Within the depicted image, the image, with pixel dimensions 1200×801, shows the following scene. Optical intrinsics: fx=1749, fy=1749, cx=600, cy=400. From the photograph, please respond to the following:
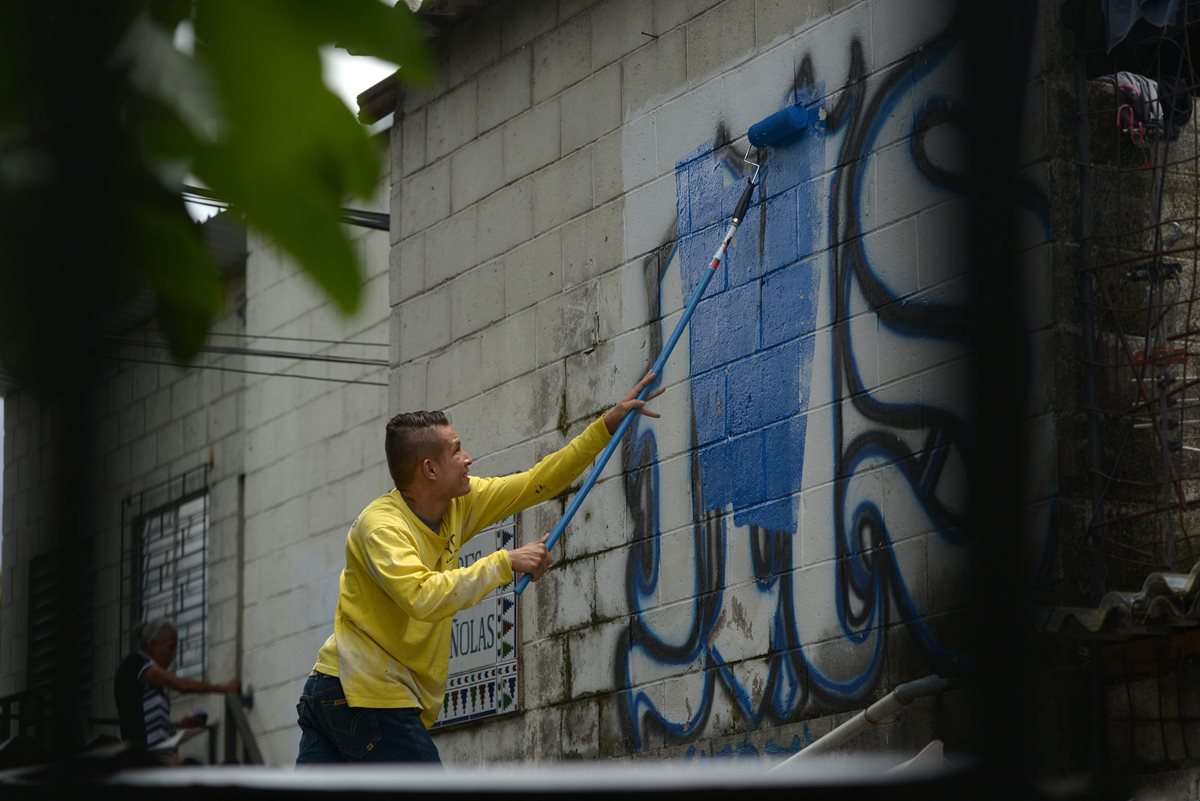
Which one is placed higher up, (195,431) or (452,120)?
(452,120)

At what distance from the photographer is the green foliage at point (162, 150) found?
4.71 feet

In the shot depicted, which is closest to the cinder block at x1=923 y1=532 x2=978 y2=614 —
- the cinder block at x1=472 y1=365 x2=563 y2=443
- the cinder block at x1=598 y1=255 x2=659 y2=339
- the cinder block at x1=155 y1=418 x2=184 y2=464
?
the cinder block at x1=598 y1=255 x2=659 y2=339

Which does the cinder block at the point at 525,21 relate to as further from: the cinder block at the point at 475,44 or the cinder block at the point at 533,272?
the cinder block at the point at 533,272

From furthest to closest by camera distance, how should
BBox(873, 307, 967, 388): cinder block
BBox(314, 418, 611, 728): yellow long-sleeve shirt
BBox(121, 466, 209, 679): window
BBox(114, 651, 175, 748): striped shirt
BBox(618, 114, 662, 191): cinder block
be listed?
1. BBox(121, 466, 209, 679): window
2. BBox(114, 651, 175, 748): striped shirt
3. BBox(618, 114, 662, 191): cinder block
4. BBox(873, 307, 967, 388): cinder block
5. BBox(314, 418, 611, 728): yellow long-sleeve shirt

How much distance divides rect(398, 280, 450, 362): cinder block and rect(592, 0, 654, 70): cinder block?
1.56 m

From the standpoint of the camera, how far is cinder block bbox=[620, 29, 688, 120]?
7.40 m

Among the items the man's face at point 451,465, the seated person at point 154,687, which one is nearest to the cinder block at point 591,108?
the man's face at point 451,465

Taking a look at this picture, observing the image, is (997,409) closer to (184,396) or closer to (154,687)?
(154,687)

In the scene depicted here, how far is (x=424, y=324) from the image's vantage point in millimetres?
8906

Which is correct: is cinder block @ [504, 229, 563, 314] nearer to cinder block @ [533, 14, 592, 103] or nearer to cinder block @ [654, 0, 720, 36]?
Answer: cinder block @ [533, 14, 592, 103]

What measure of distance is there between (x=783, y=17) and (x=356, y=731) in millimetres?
3242

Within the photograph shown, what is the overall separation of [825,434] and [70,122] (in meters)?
5.04

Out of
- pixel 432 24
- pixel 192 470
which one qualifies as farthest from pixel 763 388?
pixel 192 470

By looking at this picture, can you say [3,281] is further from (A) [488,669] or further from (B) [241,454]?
(B) [241,454]
